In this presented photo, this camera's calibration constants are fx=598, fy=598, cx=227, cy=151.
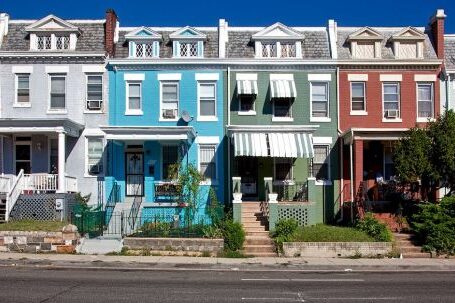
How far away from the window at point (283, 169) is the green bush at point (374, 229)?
5811mm

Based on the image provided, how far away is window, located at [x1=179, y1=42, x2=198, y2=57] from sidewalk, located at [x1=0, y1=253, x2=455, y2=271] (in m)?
12.2

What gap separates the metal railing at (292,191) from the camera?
88.9 ft

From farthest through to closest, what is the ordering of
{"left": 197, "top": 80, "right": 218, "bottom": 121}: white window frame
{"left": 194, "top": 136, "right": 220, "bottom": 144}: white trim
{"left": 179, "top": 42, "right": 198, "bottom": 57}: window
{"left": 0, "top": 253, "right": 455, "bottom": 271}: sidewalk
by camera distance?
{"left": 179, "top": 42, "right": 198, "bottom": 57}: window < {"left": 197, "top": 80, "right": 218, "bottom": 121}: white window frame < {"left": 194, "top": 136, "right": 220, "bottom": 144}: white trim < {"left": 0, "top": 253, "right": 455, "bottom": 271}: sidewalk

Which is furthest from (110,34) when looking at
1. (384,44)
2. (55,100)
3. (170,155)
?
(384,44)

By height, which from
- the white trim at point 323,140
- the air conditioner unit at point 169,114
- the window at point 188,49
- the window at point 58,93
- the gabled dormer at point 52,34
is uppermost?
the gabled dormer at point 52,34

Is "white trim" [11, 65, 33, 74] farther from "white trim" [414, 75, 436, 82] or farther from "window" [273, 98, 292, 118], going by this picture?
"white trim" [414, 75, 436, 82]

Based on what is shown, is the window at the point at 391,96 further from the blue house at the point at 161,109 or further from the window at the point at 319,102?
the blue house at the point at 161,109

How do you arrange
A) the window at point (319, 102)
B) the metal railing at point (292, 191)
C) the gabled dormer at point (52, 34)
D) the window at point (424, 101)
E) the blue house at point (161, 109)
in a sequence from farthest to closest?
the window at point (424, 101), the window at point (319, 102), the gabled dormer at point (52, 34), the blue house at point (161, 109), the metal railing at point (292, 191)

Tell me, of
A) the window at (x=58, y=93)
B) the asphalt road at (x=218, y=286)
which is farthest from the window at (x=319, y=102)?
the asphalt road at (x=218, y=286)

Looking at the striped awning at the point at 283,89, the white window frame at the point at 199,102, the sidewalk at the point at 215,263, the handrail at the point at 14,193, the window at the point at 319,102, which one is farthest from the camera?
the window at the point at 319,102

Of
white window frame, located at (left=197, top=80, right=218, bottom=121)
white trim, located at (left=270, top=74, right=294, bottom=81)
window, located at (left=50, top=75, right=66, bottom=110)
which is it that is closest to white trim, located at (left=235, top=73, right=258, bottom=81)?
white trim, located at (left=270, top=74, right=294, bottom=81)

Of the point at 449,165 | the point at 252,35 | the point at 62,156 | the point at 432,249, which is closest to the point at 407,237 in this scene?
the point at 432,249

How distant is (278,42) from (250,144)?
6043 mm

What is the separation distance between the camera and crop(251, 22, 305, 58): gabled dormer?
1174 inches
